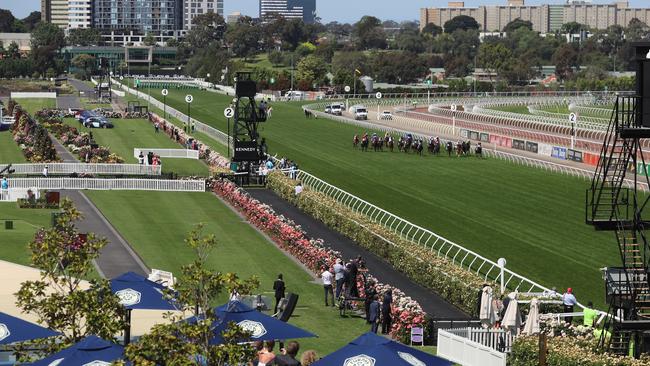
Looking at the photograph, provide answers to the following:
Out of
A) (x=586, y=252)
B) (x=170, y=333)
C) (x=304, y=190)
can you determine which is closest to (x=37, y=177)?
(x=304, y=190)

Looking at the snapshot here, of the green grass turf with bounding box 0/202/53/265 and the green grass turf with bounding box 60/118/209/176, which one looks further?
the green grass turf with bounding box 60/118/209/176

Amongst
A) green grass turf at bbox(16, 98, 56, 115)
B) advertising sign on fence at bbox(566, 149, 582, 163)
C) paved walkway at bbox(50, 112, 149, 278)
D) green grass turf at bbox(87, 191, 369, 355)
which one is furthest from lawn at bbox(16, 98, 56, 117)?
paved walkway at bbox(50, 112, 149, 278)

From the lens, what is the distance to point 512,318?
25734mm

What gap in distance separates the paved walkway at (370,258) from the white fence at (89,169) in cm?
695

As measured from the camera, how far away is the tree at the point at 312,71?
170750mm

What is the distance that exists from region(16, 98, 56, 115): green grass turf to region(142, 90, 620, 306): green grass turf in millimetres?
30554

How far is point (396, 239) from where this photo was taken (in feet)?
124

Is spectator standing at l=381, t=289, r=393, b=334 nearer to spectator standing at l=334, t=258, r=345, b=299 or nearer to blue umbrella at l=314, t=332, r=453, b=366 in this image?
spectator standing at l=334, t=258, r=345, b=299

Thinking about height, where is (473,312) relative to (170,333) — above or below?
below

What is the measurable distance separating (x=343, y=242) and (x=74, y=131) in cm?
4065

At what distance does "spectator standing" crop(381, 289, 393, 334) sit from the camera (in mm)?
28172

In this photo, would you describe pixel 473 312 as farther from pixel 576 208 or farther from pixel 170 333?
pixel 576 208

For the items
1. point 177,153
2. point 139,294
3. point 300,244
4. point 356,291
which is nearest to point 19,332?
point 139,294

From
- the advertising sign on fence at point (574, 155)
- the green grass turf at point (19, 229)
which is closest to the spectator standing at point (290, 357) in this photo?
the green grass turf at point (19, 229)
